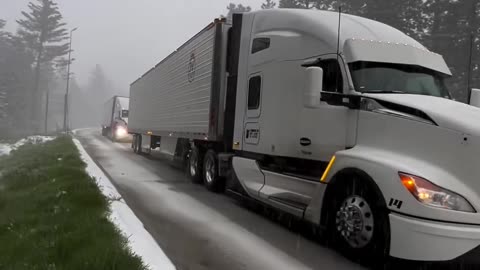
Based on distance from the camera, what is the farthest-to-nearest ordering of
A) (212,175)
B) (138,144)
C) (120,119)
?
1. (120,119)
2. (138,144)
3. (212,175)

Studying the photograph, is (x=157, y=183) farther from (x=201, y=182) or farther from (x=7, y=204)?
(x=7, y=204)

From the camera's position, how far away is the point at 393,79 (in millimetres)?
6039

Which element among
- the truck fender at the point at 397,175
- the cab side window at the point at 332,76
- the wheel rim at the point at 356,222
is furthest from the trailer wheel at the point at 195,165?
the truck fender at the point at 397,175

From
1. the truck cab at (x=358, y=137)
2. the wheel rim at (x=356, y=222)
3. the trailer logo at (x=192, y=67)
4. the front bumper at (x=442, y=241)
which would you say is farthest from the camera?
the trailer logo at (x=192, y=67)

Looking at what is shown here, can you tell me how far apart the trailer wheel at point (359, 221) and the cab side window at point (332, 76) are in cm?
135

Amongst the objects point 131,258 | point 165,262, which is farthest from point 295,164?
point 131,258

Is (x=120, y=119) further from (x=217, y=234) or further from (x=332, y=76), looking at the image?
(x=332, y=76)

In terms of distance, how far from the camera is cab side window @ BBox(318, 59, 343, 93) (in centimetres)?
622

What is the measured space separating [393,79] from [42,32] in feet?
212

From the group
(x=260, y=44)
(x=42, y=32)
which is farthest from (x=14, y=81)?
(x=260, y=44)

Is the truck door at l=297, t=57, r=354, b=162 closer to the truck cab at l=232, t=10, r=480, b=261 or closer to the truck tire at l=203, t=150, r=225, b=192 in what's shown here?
the truck cab at l=232, t=10, r=480, b=261

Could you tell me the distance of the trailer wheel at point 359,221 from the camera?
4973 mm

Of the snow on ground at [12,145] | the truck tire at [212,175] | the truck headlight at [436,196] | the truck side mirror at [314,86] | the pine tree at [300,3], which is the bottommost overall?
the snow on ground at [12,145]

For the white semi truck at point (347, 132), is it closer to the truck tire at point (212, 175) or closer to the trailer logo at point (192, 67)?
the truck tire at point (212, 175)
